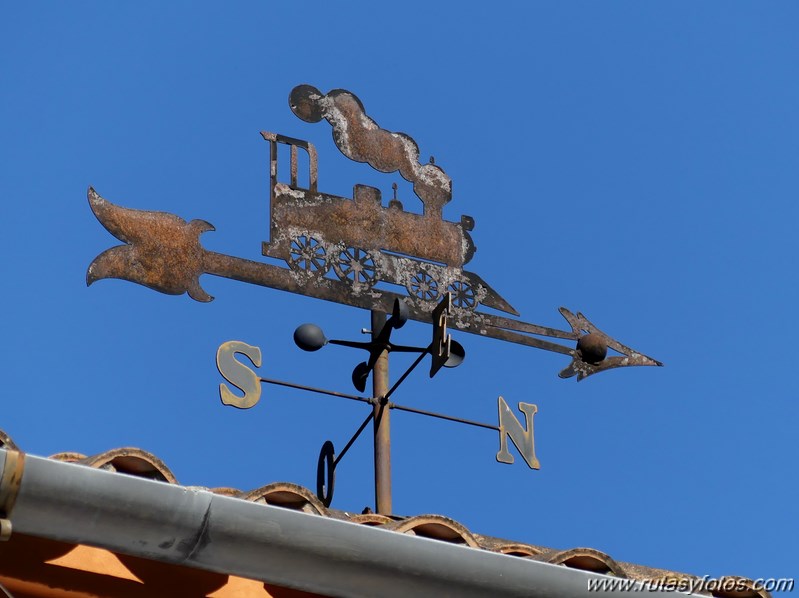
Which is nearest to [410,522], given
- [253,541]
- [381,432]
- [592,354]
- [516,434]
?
[253,541]

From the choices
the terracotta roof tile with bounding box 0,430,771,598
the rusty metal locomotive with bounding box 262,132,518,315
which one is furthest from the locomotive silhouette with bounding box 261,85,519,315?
the terracotta roof tile with bounding box 0,430,771,598

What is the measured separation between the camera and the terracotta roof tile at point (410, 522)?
16.4ft

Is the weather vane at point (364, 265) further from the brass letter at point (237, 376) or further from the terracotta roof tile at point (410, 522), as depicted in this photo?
the terracotta roof tile at point (410, 522)

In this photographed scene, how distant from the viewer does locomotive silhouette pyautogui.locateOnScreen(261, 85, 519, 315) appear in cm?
750

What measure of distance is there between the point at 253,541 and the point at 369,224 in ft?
9.75

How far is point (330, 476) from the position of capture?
24.1ft

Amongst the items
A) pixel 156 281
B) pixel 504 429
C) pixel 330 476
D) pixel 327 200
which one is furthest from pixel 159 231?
pixel 504 429

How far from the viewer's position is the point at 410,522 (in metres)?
5.35

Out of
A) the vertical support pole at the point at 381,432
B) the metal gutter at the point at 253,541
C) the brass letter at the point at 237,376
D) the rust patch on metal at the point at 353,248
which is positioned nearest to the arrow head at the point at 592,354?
the rust patch on metal at the point at 353,248

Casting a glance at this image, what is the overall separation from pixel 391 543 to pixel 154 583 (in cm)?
77

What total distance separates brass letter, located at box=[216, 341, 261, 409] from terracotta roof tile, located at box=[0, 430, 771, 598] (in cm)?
158

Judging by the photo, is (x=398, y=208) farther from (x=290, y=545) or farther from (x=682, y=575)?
(x=290, y=545)

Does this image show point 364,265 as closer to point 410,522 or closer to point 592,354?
point 592,354

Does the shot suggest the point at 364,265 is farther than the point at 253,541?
Yes
